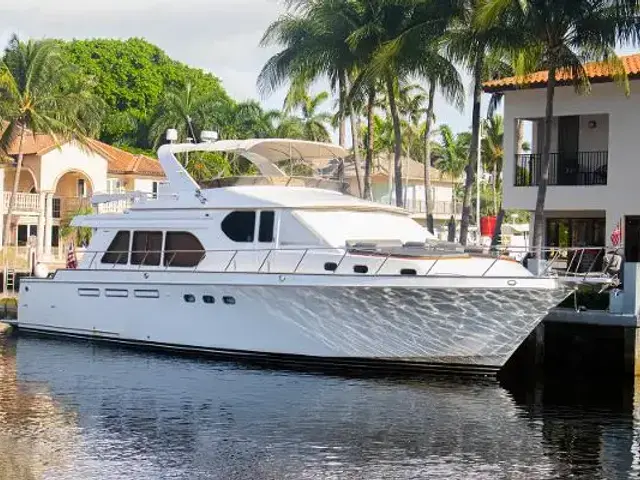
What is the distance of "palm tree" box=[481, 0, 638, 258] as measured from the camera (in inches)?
1084

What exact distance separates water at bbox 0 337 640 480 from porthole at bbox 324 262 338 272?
6.96 ft

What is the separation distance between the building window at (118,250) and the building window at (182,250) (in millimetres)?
1357

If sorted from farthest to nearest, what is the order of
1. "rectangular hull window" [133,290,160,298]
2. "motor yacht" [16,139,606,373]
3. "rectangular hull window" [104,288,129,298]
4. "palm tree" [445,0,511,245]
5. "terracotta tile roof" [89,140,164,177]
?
"terracotta tile roof" [89,140,164,177], "palm tree" [445,0,511,245], "rectangular hull window" [104,288,129,298], "rectangular hull window" [133,290,160,298], "motor yacht" [16,139,606,373]

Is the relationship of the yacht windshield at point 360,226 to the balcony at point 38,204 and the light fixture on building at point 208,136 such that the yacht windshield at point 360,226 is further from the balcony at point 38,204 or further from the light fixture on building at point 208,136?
the balcony at point 38,204

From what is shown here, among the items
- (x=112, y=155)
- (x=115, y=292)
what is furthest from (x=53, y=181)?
(x=115, y=292)

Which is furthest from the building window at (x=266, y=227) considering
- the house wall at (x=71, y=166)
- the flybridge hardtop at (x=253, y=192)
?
the house wall at (x=71, y=166)

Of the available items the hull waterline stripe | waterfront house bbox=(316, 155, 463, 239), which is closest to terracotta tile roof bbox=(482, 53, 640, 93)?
the hull waterline stripe

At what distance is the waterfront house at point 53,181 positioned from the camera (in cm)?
5341

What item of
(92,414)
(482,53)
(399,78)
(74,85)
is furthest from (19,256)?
(92,414)

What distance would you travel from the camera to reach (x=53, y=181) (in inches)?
2189

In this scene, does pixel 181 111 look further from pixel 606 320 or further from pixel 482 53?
pixel 606 320

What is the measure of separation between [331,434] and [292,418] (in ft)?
4.00

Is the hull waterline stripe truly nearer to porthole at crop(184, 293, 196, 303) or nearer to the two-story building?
porthole at crop(184, 293, 196, 303)

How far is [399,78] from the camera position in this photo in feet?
115
